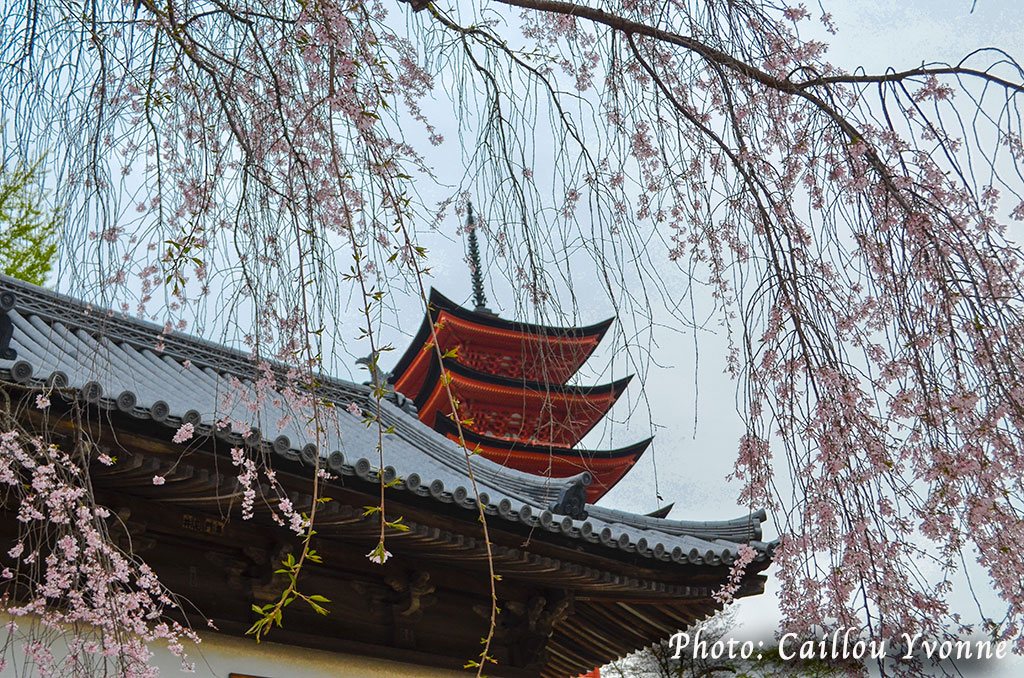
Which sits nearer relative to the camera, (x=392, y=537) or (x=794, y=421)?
(x=794, y=421)

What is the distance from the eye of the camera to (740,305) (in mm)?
2338

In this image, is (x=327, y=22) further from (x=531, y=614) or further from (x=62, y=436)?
(x=531, y=614)

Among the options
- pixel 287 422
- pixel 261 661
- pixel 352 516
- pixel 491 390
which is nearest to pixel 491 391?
pixel 491 390

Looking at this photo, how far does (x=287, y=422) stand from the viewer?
144 inches

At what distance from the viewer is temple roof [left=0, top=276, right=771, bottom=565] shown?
335cm

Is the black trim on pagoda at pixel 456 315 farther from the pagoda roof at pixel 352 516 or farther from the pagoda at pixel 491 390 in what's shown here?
the pagoda roof at pixel 352 516

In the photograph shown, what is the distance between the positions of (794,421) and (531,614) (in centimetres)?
320

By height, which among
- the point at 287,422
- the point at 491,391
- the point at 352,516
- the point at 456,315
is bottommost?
the point at 352,516

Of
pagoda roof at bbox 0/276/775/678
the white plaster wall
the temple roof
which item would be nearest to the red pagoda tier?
the temple roof

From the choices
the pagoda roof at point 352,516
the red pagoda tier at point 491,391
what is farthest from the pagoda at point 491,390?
the pagoda roof at point 352,516

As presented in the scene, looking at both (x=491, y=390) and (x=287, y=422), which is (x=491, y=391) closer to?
(x=491, y=390)

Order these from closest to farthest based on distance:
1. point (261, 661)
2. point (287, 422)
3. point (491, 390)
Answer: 1. point (287, 422)
2. point (261, 661)
3. point (491, 390)

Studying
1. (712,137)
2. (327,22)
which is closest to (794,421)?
(712,137)

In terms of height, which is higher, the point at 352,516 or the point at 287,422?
the point at 287,422
